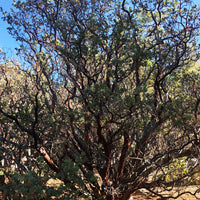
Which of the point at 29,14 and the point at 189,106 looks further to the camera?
the point at 29,14

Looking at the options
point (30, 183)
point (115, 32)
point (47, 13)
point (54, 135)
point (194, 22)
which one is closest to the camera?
point (30, 183)

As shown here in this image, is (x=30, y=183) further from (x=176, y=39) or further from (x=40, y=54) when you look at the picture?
(x=176, y=39)

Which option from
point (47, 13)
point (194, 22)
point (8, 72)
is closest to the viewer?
point (194, 22)

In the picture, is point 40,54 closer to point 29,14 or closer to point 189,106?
point 29,14

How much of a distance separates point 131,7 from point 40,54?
3.62 meters

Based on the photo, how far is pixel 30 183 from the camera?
4.60 meters

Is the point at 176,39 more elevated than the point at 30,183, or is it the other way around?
the point at 176,39

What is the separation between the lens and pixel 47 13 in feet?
27.1

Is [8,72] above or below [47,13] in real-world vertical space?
above

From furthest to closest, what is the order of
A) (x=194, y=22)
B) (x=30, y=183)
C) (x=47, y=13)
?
(x=47, y=13), (x=194, y=22), (x=30, y=183)

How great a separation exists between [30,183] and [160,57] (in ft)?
18.0

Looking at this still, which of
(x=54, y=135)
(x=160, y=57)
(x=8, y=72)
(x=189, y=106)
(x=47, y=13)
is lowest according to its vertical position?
(x=189, y=106)

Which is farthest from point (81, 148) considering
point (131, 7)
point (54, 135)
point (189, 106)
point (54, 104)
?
point (131, 7)

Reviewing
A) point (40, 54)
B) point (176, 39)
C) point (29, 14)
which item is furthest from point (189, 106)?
point (29, 14)
